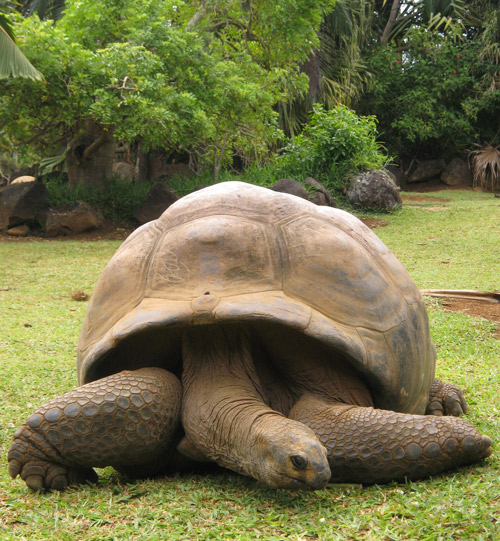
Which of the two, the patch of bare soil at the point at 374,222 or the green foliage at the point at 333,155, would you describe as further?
the green foliage at the point at 333,155

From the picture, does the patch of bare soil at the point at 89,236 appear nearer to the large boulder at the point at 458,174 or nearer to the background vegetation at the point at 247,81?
the background vegetation at the point at 247,81

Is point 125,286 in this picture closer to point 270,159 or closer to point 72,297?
point 72,297

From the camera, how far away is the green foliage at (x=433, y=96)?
15836mm

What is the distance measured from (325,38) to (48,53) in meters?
9.35

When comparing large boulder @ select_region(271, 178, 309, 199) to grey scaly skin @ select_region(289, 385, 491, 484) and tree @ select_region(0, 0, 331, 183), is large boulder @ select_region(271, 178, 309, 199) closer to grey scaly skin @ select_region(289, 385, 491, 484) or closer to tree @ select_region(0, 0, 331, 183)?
tree @ select_region(0, 0, 331, 183)

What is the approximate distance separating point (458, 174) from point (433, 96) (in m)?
1.96

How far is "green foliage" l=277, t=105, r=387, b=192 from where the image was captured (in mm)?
10516

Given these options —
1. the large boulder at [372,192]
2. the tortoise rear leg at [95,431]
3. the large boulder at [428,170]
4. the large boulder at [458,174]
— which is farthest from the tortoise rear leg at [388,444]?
the large boulder at [428,170]

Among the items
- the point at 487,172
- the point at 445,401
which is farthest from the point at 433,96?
the point at 445,401

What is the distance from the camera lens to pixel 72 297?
5.18 meters

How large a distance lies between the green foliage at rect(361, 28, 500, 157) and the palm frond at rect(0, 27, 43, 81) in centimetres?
1035

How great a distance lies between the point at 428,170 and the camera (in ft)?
55.1

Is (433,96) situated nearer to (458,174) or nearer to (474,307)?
(458,174)

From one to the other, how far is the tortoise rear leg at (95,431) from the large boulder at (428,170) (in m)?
15.9
